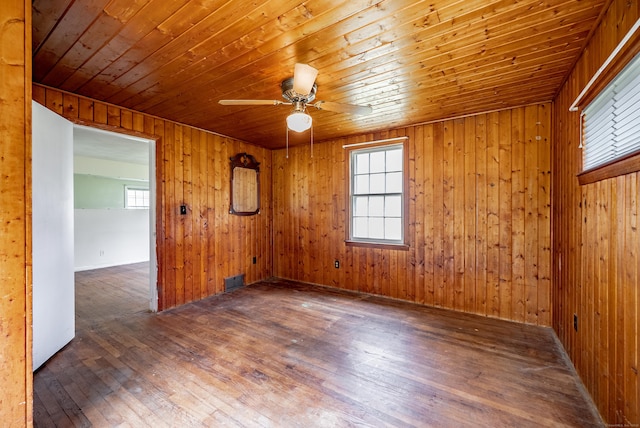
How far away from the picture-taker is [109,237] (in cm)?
643

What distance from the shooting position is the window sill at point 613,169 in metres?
1.36

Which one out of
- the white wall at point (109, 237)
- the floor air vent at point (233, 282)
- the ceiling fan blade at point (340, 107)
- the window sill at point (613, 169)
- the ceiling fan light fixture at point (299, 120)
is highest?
the ceiling fan blade at point (340, 107)

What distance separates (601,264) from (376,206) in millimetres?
2668

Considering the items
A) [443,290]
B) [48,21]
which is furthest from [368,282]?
[48,21]

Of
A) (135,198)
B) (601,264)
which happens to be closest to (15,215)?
(601,264)

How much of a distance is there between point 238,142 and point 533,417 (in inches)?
183

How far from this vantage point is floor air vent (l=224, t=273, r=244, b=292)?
436 cm

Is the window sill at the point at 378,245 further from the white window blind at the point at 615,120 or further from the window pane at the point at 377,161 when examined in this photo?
the white window blind at the point at 615,120

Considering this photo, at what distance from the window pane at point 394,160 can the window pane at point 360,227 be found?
883 mm

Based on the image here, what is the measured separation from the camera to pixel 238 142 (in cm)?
457

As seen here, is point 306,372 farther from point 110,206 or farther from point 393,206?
point 110,206

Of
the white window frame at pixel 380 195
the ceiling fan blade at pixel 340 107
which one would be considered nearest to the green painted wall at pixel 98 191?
the white window frame at pixel 380 195

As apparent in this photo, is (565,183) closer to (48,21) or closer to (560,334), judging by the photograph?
(560,334)

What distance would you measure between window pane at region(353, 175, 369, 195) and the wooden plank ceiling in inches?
56.7
